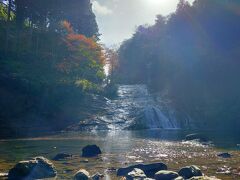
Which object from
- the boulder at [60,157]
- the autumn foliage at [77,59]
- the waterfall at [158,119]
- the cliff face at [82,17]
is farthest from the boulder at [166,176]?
the cliff face at [82,17]

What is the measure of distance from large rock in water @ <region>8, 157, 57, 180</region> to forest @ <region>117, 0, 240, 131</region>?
4462 cm

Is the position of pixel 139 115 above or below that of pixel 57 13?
below

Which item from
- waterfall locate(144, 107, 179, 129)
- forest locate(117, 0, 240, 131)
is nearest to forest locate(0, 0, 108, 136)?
waterfall locate(144, 107, 179, 129)

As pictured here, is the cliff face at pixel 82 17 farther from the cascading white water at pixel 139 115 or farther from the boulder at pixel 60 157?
the boulder at pixel 60 157

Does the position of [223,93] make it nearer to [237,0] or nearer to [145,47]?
[237,0]

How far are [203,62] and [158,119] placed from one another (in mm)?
22045

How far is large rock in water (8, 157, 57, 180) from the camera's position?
57.7 feet

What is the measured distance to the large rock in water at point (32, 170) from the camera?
57.7ft

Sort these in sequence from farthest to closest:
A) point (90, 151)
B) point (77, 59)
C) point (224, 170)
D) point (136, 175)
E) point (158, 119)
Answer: point (77, 59) → point (158, 119) → point (90, 151) → point (224, 170) → point (136, 175)

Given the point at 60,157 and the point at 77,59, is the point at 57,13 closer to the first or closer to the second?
the point at 77,59

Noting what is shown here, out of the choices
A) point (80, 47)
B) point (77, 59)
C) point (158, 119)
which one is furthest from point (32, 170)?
point (80, 47)

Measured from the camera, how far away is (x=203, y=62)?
239 feet

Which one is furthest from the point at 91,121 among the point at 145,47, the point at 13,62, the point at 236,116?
the point at 145,47

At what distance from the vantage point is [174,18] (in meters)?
91.2
